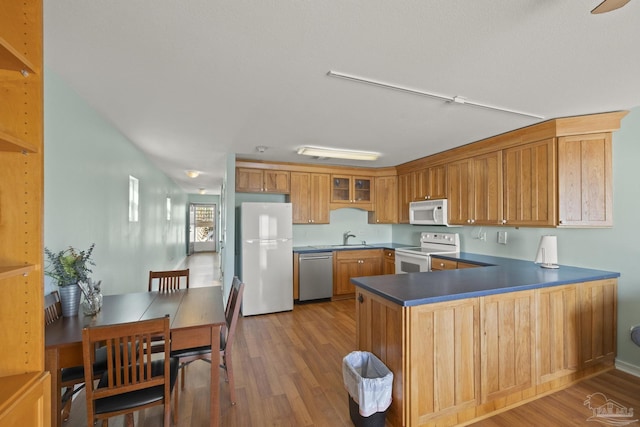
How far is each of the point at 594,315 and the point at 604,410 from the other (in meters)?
0.77

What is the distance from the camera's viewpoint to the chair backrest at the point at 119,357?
1405 mm

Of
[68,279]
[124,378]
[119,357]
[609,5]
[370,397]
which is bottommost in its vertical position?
[370,397]

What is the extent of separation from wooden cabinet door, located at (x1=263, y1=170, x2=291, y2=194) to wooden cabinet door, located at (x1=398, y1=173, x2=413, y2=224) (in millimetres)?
2092

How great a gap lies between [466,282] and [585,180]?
1.78 metres

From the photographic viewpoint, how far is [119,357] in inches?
57.7

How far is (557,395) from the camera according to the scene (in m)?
2.23

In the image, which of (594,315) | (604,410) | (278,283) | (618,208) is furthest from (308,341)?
(618,208)

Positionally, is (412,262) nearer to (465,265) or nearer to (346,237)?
(465,265)

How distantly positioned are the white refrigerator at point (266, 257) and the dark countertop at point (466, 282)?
6.98 ft

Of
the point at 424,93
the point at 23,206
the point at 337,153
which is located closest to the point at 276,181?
the point at 337,153

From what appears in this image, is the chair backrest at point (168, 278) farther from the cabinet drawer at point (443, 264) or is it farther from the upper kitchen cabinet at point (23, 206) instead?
the cabinet drawer at point (443, 264)

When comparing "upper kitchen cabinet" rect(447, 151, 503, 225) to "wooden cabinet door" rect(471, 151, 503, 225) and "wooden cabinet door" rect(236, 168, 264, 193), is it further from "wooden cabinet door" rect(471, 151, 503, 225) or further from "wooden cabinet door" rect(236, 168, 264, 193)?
"wooden cabinet door" rect(236, 168, 264, 193)

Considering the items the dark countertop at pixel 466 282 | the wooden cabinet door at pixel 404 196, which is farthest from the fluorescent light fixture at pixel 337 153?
the dark countertop at pixel 466 282

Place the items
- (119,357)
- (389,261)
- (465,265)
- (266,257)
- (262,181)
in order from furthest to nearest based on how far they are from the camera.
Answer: (389,261), (262,181), (266,257), (465,265), (119,357)
